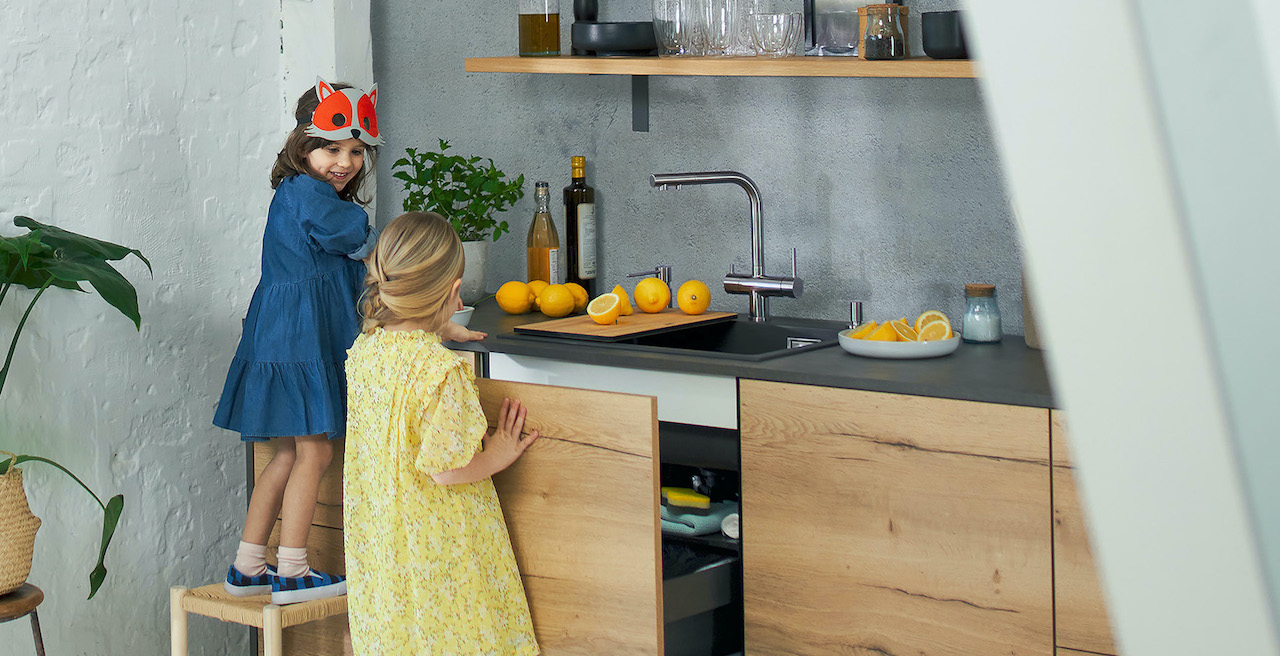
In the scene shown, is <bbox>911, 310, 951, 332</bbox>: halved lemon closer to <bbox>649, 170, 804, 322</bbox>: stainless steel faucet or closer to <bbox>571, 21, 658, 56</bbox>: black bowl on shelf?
<bbox>649, 170, 804, 322</bbox>: stainless steel faucet

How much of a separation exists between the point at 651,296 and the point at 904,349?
67 cm

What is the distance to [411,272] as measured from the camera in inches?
74.5

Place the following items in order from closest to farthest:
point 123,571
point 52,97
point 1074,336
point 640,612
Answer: point 1074,336
point 640,612
point 52,97
point 123,571

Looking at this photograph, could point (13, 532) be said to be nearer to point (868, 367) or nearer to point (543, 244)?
point (543, 244)

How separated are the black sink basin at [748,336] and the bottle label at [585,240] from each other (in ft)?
1.28

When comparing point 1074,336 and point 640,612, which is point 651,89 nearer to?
point 640,612

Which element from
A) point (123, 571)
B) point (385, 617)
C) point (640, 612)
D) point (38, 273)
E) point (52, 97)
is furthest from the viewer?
point (123, 571)

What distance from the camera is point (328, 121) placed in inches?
91.7

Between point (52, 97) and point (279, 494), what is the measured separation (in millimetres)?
932

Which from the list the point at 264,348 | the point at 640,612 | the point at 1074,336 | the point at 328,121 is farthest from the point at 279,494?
the point at 1074,336

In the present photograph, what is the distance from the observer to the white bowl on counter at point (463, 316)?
2537 millimetres

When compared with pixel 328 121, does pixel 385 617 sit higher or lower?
lower

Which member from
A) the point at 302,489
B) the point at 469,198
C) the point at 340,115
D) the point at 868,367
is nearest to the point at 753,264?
the point at 868,367

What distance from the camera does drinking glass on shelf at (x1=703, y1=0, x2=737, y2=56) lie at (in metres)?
2.45
